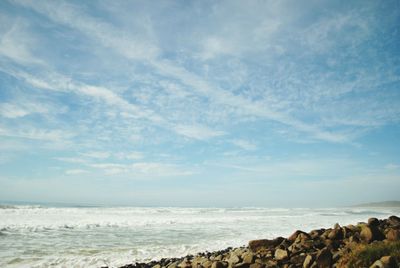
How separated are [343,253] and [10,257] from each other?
11148 mm

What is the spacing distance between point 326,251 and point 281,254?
1341 millimetres

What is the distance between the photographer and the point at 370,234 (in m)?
8.05

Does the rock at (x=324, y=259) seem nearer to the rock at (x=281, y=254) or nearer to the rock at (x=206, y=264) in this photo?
the rock at (x=281, y=254)

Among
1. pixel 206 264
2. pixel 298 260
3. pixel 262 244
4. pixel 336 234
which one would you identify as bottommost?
pixel 206 264

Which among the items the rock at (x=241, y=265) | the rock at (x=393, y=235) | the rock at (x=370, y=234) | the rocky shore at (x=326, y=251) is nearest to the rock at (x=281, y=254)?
the rocky shore at (x=326, y=251)

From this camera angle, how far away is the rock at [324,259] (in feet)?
21.8

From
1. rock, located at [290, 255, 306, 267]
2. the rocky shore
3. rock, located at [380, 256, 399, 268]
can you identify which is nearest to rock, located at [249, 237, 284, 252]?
the rocky shore

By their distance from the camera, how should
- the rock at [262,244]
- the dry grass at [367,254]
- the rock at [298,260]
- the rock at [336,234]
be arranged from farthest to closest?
the rock at [262,244] < the rock at [336,234] < the rock at [298,260] < the dry grass at [367,254]

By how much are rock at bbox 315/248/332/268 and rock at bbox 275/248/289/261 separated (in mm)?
1104

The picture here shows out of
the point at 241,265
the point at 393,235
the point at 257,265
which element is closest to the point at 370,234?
the point at 393,235

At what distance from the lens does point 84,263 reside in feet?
34.8

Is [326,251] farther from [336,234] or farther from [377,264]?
[336,234]

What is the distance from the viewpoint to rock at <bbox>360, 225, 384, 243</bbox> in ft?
26.2

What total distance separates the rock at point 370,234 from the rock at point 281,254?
6.87 ft
